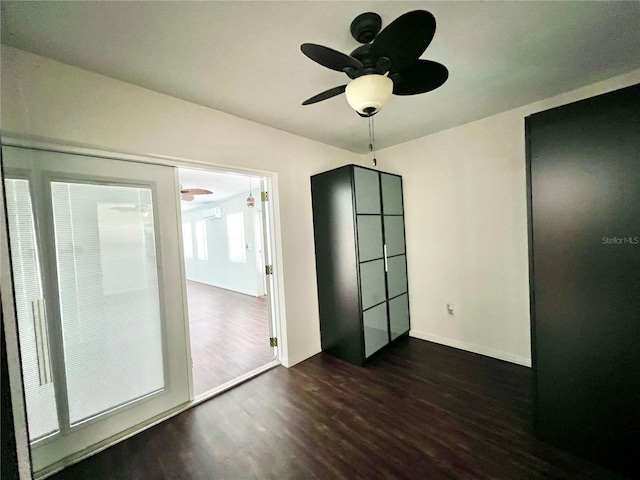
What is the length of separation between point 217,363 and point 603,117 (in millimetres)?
3665

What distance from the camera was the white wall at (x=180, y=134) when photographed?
→ 1.44 metres

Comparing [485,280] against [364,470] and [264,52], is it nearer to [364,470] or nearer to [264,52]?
[364,470]

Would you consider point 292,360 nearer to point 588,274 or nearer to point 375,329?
point 375,329

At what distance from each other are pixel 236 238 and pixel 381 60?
579 centimetres

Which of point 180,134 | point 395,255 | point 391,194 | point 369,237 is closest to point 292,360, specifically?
point 369,237

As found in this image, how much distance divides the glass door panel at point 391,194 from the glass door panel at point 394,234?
0.09m

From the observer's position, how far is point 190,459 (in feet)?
5.26

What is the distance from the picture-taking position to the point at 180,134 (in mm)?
1992

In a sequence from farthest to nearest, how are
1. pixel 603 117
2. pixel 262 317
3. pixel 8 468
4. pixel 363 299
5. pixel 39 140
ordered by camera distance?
pixel 262 317
pixel 363 299
pixel 39 140
pixel 603 117
pixel 8 468

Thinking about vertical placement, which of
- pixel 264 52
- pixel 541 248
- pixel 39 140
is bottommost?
pixel 541 248

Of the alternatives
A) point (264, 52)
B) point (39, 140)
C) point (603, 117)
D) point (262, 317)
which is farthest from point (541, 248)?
point (262, 317)

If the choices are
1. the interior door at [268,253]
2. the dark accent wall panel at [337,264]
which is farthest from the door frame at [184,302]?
the dark accent wall panel at [337,264]

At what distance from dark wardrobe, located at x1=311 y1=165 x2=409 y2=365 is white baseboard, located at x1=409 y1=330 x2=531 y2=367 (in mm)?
334

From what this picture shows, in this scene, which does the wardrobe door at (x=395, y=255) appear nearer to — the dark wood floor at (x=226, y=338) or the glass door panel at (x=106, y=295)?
the dark wood floor at (x=226, y=338)
